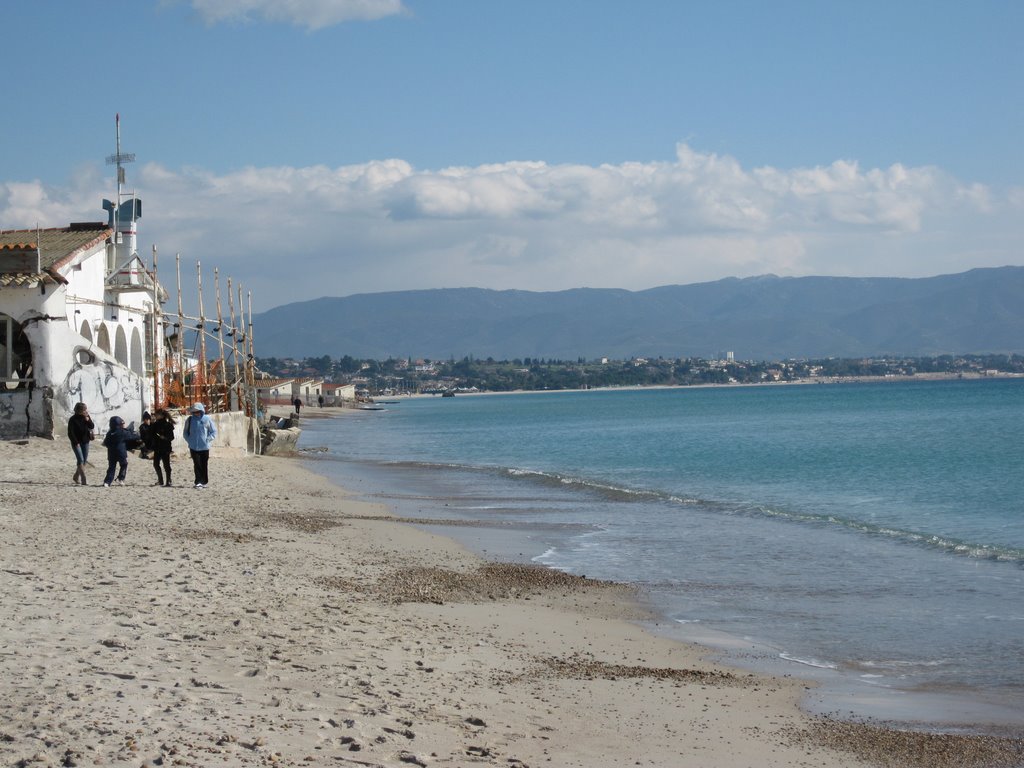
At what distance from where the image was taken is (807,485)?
31281mm

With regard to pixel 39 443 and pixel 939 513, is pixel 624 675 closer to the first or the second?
pixel 939 513

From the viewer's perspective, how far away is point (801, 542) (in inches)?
752

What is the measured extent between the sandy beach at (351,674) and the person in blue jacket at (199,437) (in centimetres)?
592

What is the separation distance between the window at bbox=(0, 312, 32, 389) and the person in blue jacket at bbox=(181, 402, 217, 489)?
819 centimetres

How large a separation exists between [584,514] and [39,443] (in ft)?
41.2

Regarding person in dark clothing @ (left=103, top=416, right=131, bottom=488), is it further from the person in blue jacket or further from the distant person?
the person in blue jacket

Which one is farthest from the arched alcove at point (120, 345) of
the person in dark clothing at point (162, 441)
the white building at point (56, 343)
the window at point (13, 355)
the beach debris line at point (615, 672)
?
the beach debris line at point (615, 672)

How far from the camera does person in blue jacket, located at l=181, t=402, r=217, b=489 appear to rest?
20312mm

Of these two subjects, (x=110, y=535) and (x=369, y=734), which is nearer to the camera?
(x=369, y=734)

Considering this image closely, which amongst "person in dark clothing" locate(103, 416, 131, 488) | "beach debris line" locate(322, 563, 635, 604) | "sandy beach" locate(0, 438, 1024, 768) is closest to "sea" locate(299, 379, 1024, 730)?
"beach debris line" locate(322, 563, 635, 604)

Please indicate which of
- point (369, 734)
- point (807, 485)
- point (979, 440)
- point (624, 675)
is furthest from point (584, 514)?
point (979, 440)

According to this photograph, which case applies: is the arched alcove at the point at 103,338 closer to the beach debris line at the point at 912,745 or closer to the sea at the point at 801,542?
the sea at the point at 801,542

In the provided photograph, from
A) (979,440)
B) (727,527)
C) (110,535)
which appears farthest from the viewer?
(979,440)

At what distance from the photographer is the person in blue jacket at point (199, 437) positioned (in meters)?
20.3
